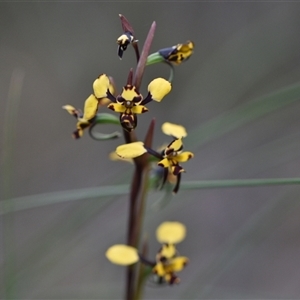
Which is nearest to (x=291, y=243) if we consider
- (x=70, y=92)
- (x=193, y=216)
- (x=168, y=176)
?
(x=193, y=216)

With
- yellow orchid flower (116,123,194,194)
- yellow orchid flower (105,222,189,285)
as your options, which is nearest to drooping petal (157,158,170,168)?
yellow orchid flower (116,123,194,194)

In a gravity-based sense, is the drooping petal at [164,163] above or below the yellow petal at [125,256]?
above

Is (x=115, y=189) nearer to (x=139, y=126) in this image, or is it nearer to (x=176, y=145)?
(x=176, y=145)

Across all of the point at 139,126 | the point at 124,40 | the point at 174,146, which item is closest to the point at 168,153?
the point at 174,146

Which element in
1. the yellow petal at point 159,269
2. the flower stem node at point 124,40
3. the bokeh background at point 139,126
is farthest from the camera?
the bokeh background at point 139,126

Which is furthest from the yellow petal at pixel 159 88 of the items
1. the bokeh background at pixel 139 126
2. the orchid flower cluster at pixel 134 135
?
the bokeh background at pixel 139 126

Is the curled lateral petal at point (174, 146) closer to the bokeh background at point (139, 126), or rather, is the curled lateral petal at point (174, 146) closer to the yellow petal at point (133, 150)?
the yellow petal at point (133, 150)

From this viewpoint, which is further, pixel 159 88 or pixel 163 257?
pixel 163 257
